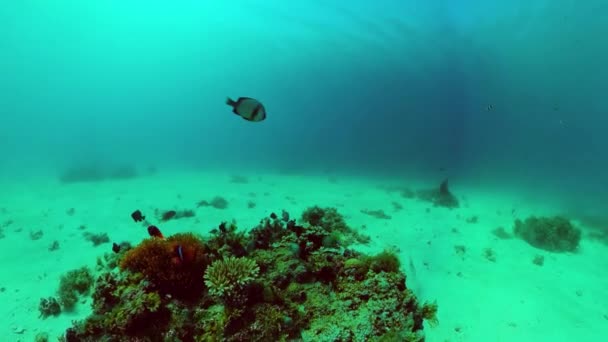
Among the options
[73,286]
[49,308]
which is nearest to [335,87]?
[73,286]

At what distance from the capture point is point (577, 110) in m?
132

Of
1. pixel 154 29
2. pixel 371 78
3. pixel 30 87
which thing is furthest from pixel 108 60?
pixel 371 78

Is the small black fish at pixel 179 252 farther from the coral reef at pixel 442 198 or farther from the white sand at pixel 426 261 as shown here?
the coral reef at pixel 442 198

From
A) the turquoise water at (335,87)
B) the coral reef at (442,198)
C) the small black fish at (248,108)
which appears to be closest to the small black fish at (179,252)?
the small black fish at (248,108)

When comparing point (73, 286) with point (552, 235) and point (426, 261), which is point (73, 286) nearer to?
point (426, 261)

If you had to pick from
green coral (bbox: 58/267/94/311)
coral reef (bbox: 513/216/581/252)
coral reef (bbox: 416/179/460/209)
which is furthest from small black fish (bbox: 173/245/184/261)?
coral reef (bbox: 416/179/460/209)

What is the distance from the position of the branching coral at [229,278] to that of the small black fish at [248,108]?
230 cm

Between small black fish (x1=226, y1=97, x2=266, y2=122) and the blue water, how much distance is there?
15.0 m

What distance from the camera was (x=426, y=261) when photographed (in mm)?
10508

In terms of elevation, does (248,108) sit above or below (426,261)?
above

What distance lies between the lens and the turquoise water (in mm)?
46281

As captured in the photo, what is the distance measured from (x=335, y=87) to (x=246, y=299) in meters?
126

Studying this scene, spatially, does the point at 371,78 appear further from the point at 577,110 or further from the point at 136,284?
the point at 577,110

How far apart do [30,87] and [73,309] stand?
224 m
